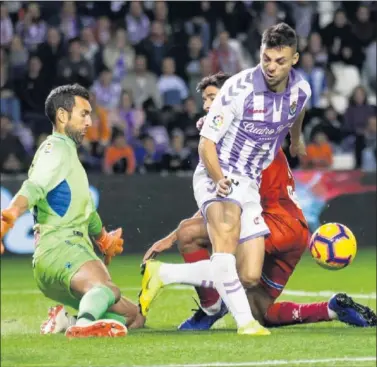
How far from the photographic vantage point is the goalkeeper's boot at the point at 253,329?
295 inches

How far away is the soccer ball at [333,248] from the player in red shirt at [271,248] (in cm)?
14

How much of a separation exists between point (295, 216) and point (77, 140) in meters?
1.60

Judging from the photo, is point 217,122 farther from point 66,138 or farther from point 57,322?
point 57,322

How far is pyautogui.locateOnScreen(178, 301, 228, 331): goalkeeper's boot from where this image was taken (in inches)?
324

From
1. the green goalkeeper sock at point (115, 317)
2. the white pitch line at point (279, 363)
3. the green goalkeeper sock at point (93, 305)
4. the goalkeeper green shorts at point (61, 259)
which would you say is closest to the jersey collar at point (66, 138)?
the goalkeeper green shorts at point (61, 259)

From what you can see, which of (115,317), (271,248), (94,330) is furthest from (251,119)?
(94,330)

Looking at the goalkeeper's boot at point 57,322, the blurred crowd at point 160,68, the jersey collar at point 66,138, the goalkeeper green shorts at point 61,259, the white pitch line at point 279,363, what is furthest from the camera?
the blurred crowd at point 160,68

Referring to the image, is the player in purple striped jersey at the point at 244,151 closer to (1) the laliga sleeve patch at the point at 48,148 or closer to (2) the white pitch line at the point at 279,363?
(1) the laliga sleeve patch at the point at 48,148

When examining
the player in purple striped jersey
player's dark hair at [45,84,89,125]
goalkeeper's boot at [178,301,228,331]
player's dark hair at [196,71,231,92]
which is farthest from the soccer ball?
player's dark hair at [45,84,89,125]

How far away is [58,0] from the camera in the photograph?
57.5ft

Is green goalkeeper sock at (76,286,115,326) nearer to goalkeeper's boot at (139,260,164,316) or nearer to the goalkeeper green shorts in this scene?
the goalkeeper green shorts

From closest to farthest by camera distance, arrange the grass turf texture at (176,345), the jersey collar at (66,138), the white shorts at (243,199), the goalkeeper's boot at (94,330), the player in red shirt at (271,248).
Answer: the grass turf texture at (176,345), the goalkeeper's boot at (94,330), the jersey collar at (66,138), the white shorts at (243,199), the player in red shirt at (271,248)

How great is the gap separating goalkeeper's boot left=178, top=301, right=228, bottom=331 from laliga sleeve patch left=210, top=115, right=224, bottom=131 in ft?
4.08

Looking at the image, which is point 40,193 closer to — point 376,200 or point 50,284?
point 50,284
